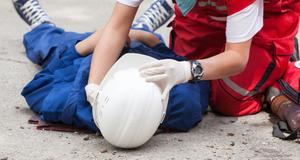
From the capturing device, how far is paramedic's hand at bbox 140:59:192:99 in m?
2.15

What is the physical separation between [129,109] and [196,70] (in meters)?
0.23

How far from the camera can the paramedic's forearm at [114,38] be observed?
2471 millimetres

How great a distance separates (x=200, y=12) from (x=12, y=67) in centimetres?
88

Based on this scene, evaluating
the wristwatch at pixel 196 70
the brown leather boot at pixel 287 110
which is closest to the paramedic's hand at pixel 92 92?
the wristwatch at pixel 196 70

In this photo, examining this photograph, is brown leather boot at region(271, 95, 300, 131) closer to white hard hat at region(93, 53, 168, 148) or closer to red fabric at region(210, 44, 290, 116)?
red fabric at region(210, 44, 290, 116)

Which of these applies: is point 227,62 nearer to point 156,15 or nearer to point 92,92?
point 92,92

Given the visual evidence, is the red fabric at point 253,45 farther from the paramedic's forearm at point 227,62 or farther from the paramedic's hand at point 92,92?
the paramedic's hand at point 92,92

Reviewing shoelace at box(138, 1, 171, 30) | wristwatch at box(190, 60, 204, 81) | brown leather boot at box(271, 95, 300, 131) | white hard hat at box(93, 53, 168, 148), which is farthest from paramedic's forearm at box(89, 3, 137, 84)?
shoelace at box(138, 1, 171, 30)

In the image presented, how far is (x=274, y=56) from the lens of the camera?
2.61 meters

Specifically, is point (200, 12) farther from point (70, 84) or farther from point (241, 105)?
point (70, 84)

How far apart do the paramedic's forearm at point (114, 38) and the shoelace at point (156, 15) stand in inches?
27.2

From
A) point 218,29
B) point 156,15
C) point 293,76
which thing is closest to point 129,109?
point 218,29

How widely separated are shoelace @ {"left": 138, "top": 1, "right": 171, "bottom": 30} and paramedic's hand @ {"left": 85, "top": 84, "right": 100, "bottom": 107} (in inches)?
36.0

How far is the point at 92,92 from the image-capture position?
2322mm
